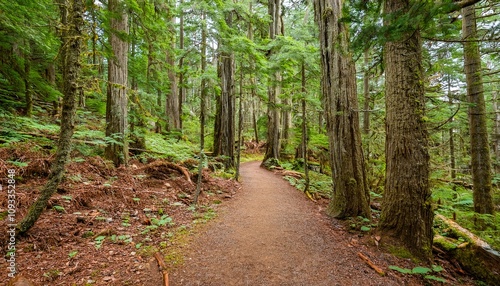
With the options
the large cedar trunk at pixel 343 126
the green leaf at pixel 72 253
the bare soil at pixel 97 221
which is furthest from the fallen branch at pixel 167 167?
the large cedar trunk at pixel 343 126

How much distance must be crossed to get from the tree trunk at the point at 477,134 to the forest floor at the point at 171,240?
13.5ft

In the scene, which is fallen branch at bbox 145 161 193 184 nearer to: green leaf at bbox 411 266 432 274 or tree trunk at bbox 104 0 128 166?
tree trunk at bbox 104 0 128 166

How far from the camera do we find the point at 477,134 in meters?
6.75

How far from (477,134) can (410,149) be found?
16.4 feet

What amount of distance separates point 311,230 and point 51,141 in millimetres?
7600

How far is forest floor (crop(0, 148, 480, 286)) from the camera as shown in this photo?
3051 millimetres

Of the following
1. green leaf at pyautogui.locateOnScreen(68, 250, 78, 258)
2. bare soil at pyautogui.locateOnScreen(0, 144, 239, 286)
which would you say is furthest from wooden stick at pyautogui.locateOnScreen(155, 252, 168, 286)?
green leaf at pyautogui.locateOnScreen(68, 250, 78, 258)

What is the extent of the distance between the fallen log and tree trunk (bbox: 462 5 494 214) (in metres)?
3.00

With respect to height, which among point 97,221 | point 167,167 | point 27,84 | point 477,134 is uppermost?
point 27,84

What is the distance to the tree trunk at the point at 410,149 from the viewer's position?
12.7 feet

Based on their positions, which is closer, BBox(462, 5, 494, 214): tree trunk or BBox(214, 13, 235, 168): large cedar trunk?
BBox(462, 5, 494, 214): tree trunk

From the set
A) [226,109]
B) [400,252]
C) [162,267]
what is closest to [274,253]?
[162,267]

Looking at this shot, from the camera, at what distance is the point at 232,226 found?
15.8 ft

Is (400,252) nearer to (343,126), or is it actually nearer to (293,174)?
(343,126)
